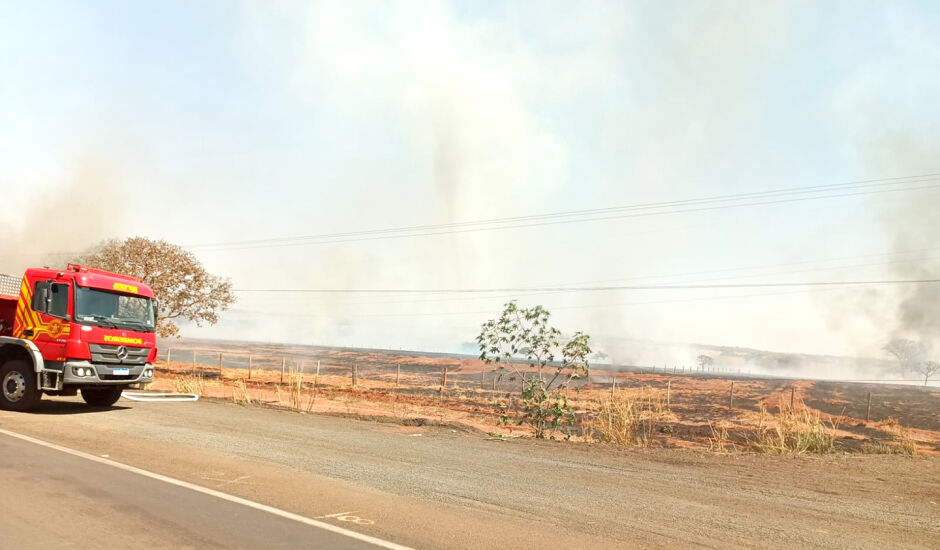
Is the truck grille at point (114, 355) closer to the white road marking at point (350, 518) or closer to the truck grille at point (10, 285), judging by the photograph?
the truck grille at point (10, 285)

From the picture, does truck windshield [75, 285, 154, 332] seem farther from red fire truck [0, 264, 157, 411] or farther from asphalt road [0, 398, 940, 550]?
asphalt road [0, 398, 940, 550]

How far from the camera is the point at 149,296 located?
50.6ft

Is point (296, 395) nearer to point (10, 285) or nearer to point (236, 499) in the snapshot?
point (10, 285)

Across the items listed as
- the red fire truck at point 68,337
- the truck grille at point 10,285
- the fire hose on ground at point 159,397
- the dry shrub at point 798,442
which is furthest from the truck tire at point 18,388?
the dry shrub at point 798,442

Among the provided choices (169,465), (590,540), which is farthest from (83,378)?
(590,540)

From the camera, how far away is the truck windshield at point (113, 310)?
13.6 m

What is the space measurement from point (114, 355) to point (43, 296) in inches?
76.2

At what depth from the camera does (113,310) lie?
1430cm

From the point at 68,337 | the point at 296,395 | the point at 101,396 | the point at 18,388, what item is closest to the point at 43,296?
the point at 68,337

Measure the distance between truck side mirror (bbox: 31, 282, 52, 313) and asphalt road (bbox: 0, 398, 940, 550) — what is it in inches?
91.4

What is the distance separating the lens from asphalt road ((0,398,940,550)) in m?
5.86

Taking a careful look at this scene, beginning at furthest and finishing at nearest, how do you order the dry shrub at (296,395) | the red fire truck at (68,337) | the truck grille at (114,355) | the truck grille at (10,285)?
the dry shrub at (296,395), the truck grille at (10,285), the truck grille at (114,355), the red fire truck at (68,337)

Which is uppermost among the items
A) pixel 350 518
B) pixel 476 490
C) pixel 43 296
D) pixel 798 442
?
pixel 43 296

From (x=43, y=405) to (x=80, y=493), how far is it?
11128mm
